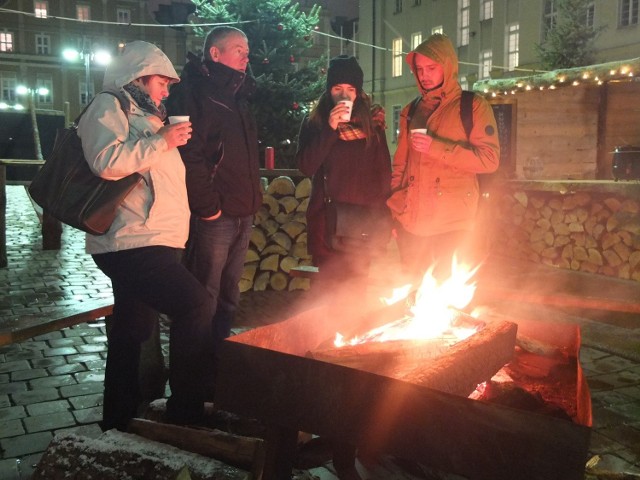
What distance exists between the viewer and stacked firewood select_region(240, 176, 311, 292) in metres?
7.64

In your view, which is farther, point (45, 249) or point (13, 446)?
point (45, 249)

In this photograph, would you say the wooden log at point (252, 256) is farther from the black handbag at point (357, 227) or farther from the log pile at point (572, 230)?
the log pile at point (572, 230)

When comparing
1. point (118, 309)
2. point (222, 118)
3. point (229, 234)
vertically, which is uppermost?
point (222, 118)

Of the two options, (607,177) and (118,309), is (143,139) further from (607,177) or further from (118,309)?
(607,177)

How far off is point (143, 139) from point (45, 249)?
28.2ft

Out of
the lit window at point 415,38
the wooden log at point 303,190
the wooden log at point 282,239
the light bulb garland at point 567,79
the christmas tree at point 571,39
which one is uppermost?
the lit window at point 415,38

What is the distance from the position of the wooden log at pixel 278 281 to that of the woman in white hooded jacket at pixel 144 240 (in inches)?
173

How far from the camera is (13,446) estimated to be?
3412 mm

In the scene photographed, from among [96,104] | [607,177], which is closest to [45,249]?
[96,104]

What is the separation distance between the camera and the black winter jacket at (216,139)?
3.81 m

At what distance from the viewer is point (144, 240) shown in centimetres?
307

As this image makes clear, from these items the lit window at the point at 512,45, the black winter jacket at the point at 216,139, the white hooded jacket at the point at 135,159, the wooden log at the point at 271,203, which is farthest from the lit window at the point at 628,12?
the white hooded jacket at the point at 135,159

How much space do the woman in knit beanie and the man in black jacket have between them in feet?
1.48

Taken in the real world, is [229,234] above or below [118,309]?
above
